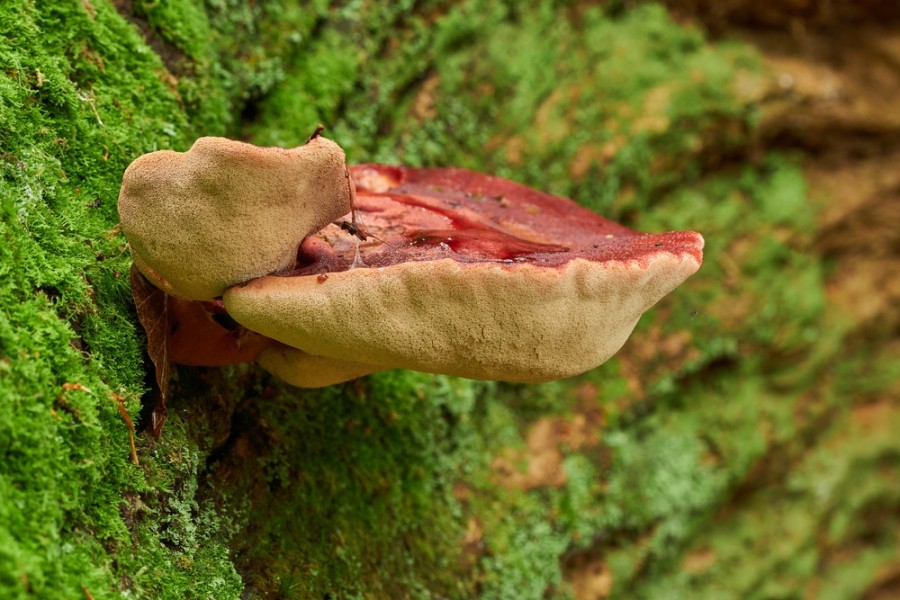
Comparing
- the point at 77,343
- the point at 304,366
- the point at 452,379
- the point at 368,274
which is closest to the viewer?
the point at 368,274

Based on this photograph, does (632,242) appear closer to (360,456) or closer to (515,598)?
(360,456)

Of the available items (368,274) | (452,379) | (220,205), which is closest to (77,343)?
(220,205)

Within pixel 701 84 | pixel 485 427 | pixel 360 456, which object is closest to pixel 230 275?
pixel 360 456

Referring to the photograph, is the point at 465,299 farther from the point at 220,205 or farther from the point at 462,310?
the point at 220,205

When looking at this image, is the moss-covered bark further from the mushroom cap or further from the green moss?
the mushroom cap

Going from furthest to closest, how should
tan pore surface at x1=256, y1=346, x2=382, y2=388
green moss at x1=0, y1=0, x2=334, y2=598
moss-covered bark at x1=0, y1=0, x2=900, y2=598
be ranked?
tan pore surface at x1=256, y1=346, x2=382, y2=388, moss-covered bark at x1=0, y1=0, x2=900, y2=598, green moss at x1=0, y1=0, x2=334, y2=598

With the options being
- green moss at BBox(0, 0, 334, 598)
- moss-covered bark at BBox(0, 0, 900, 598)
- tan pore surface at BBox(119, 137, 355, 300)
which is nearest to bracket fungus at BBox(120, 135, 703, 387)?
tan pore surface at BBox(119, 137, 355, 300)

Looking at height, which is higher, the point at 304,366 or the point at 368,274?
the point at 368,274
